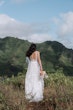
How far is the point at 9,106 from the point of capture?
8.73 metres

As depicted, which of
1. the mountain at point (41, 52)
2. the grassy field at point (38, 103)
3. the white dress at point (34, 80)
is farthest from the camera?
the mountain at point (41, 52)

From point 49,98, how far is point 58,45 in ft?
352

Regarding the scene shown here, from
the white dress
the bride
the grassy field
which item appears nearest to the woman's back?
the bride

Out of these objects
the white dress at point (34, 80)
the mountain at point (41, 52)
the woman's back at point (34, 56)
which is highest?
the woman's back at point (34, 56)

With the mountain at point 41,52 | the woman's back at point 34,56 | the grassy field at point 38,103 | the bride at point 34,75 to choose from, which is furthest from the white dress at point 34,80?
the mountain at point 41,52

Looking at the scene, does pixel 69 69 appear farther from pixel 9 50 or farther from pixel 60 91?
pixel 60 91

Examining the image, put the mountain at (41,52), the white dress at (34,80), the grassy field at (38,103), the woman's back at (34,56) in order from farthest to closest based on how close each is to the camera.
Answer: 1. the mountain at (41,52)
2. the white dress at (34,80)
3. the woman's back at (34,56)
4. the grassy field at (38,103)

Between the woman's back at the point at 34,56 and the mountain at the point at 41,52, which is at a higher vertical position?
the woman's back at the point at 34,56

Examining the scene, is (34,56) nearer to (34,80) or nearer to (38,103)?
(34,80)

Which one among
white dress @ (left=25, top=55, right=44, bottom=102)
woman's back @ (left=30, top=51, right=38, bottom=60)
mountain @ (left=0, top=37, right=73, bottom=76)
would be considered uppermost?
woman's back @ (left=30, top=51, right=38, bottom=60)

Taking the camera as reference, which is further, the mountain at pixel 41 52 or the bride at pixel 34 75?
the mountain at pixel 41 52

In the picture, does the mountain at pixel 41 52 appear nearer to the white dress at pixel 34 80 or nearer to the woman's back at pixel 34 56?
the white dress at pixel 34 80

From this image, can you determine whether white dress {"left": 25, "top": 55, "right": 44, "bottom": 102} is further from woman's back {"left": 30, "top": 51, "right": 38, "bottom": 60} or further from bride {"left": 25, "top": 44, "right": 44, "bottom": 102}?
woman's back {"left": 30, "top": 51, "right": 38, "bottom": 60}

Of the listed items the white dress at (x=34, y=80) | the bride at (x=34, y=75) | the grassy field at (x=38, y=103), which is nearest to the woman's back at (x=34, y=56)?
the bride at (x=34, y=75)
